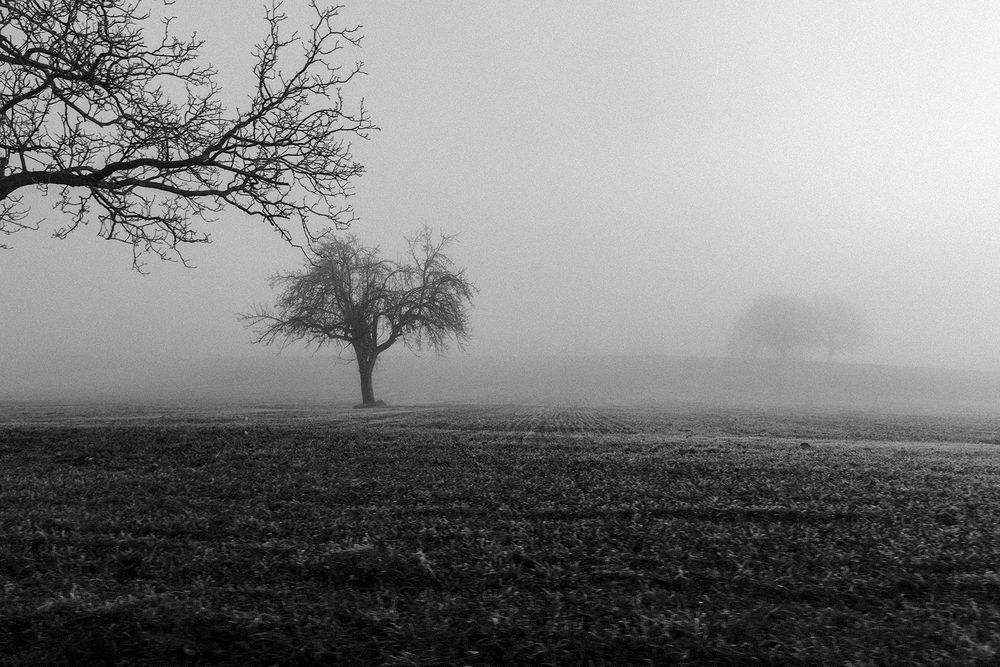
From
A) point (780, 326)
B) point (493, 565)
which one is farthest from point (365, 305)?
point (780, 326)

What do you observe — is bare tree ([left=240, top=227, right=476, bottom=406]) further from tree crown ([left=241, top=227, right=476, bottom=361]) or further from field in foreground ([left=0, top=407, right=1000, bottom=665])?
field in foreground ([left=0, top=407, right=1000, bottom=665])

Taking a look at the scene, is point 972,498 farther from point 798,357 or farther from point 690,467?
point 798,357

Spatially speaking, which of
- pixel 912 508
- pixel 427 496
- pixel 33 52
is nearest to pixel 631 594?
pixel 427 496

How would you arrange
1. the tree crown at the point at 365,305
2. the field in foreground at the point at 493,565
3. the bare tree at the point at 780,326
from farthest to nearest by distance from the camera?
the bare tree at the point at 780,326
the tree crown at the point at 365,305
the field in foreground at the point at 493,565

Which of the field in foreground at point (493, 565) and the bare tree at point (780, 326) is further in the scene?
the bare tree at point (780, 326)

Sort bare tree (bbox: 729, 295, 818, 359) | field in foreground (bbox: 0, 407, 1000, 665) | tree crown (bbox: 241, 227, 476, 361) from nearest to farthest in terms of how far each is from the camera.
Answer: field in foreground (bbox: 0, 407, 1000, 665), tree crown (bbox: 241, 227, 476, 361), bare tree (bbox: 729, 295, 818, 359)

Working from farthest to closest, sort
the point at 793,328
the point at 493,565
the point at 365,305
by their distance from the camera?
1. the point at 793,328
2. the point at 365,305
3. the point at 493,565

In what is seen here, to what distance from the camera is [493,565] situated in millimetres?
3074

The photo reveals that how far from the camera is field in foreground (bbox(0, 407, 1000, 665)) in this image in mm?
2348

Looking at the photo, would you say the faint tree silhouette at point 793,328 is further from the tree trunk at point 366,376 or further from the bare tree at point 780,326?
the tree trunk at point 366,376

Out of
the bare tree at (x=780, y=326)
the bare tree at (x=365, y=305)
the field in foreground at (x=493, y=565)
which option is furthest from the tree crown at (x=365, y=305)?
the bare tree at (x=780, y=326)

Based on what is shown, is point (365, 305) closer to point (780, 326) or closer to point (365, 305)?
point (365, 305)

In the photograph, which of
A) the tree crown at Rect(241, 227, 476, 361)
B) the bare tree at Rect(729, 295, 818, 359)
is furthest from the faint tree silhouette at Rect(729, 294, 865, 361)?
the tree crown at Rect(241, 227, 476, 361)

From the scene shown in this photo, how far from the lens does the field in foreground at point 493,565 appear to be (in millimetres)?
2348
